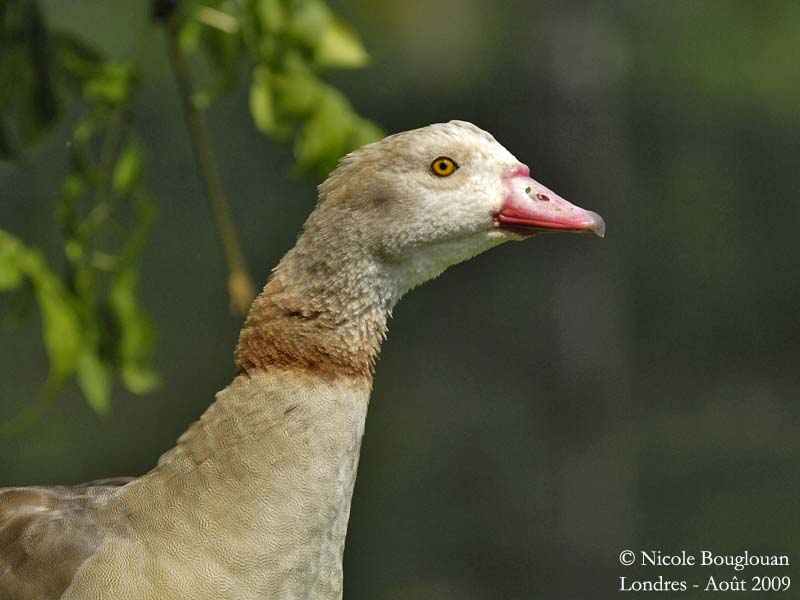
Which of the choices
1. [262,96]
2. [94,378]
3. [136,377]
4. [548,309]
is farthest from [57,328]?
Answer: [548,309]

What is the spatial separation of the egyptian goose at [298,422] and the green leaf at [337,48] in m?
0.16

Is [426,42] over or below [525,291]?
over

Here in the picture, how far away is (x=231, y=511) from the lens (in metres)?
1.48

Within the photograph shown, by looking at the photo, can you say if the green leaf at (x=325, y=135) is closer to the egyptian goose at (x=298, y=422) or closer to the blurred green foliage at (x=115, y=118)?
the blurred green foliage at (x=115, y=118)

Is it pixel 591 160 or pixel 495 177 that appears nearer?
pixel 495 177

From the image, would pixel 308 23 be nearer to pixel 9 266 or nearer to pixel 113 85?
pixel 113 85

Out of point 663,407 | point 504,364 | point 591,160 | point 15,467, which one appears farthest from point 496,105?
point 15,467

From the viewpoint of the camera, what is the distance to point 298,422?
1508mm

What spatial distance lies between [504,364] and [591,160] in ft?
2.62

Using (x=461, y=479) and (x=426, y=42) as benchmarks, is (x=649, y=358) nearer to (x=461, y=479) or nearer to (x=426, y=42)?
(x=461, y=479)

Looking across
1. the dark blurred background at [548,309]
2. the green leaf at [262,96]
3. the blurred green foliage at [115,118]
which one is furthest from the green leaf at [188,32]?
the dark blurred background at [548,309]

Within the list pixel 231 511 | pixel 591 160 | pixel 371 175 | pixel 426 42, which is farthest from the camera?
pixel 426 42

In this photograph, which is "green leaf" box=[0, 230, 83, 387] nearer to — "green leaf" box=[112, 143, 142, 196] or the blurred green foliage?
the blurred green foliage

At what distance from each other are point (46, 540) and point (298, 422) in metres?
0.35
